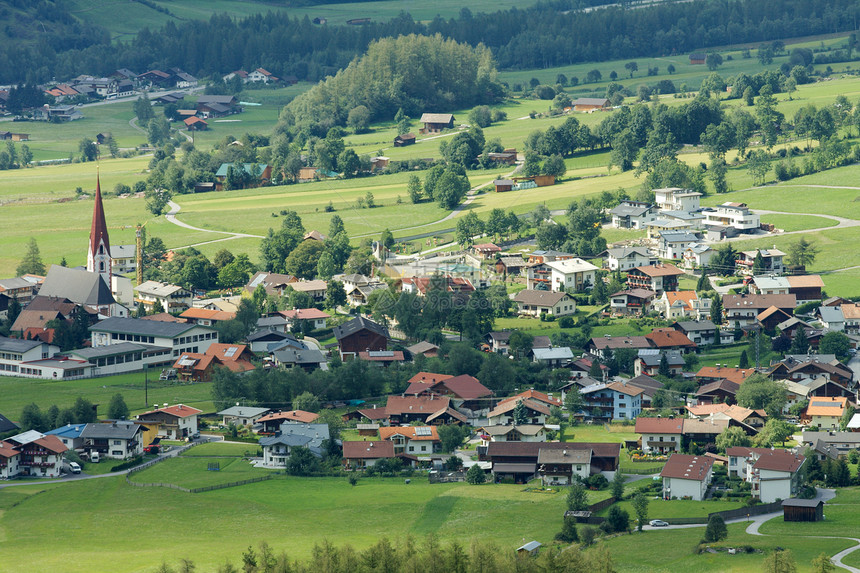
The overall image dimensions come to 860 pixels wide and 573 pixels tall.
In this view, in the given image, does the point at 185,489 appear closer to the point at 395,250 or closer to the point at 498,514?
the point at 498,514

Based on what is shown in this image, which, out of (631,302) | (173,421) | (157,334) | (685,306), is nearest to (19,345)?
(157,334)

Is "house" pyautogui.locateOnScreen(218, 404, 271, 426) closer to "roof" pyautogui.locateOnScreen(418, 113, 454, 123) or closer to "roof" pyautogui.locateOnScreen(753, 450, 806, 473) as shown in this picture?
"roof" pyautogui.locateOnScreen(753, 450, 806, 473)

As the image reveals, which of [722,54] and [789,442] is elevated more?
[722,54]

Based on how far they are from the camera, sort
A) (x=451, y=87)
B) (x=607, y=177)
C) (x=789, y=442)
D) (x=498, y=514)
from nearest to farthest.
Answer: (x=498, y=514) → (x=789, y=442) → (x=607, y=177) → (x=451, y=87)

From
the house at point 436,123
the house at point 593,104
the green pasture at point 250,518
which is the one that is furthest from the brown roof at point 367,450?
the house at point 436,123

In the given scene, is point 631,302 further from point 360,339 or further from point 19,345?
point 19,345

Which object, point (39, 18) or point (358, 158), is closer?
point (358, 158)

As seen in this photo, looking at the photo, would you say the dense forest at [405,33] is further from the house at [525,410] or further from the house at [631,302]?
the house at [525,410]

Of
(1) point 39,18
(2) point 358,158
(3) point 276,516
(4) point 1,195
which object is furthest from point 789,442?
(1) point 39,18
